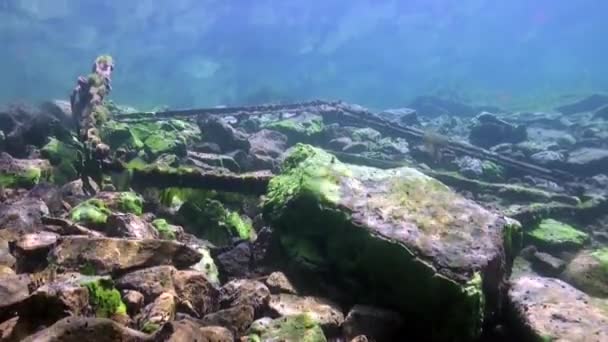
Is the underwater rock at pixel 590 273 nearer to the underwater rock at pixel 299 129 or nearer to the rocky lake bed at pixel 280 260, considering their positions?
the rocky lake bed at pixel 280 260

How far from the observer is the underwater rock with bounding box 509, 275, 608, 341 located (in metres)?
3.88

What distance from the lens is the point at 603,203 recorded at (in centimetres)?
1026

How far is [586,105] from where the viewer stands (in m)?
33.7

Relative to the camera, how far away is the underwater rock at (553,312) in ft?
12.7

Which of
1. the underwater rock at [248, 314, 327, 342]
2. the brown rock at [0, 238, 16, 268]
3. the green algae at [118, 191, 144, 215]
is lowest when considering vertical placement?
the underwater rock at [248, 314, 327, 342]

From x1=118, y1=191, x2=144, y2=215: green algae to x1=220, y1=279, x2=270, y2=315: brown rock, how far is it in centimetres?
239

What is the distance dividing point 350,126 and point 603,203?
9.84 meters

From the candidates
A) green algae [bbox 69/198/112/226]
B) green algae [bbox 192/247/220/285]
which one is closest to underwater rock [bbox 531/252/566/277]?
green algae [bbox 192/247/220/285]

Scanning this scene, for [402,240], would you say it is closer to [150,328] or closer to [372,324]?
[372,324]

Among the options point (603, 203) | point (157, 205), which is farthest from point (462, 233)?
point (603, 203)

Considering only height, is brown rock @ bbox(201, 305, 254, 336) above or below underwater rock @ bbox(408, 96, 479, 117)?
below

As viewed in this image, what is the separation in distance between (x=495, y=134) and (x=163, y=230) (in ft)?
54.5

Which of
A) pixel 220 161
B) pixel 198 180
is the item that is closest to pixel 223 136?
pixel 220 161

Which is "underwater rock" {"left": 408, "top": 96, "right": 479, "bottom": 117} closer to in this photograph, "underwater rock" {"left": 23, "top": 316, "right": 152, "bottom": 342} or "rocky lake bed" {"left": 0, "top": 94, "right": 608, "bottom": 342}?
"rocky lake bed" {"left": 0, "top": 94, "right": 608, "bottom": 342}
